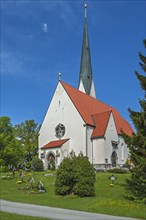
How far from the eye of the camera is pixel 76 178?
2203 cm

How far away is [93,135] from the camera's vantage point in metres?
42.0

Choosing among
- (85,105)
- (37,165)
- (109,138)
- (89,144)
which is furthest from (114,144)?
(37,165)

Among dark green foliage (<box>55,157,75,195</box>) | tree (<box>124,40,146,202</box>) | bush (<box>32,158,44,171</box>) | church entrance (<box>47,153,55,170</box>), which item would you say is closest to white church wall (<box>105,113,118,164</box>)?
church entrance (<box>47,153,55,170</box>)

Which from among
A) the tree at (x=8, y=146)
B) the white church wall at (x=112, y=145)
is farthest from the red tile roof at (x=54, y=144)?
the tree at (x=8, y=146)

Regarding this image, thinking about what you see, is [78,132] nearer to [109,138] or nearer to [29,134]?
[109,138]

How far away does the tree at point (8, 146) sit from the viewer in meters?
31.7

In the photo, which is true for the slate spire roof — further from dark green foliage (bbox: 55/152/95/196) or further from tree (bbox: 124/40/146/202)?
tree (bbox: 124/40/146/202)

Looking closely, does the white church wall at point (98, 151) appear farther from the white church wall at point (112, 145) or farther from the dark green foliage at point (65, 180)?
the dark green foliage at point (65, 180)

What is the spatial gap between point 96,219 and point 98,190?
10.6 metres

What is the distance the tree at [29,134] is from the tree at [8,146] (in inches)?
1121

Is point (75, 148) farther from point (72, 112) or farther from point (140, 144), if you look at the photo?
point (140, 144)

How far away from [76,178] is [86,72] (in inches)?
1534

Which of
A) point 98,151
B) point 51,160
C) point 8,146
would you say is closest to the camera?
point 8,146

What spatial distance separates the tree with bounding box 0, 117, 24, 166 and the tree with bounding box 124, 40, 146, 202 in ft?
54.2
